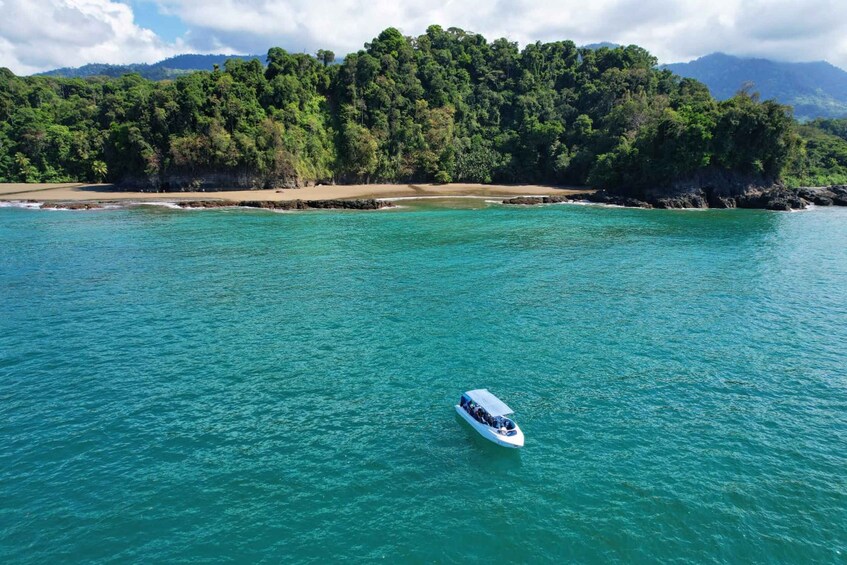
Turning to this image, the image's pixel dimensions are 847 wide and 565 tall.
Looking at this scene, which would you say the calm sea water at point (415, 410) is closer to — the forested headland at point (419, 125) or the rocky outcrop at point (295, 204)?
the rocky outcrop at point (295, 204)

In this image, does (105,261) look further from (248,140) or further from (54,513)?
(248,140)

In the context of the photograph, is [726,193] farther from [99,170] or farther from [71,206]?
[99,170]

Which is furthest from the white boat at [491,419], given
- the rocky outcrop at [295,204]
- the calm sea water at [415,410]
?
the rocky outcrop at [295,204]

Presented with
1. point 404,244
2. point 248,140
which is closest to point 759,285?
point 404,244

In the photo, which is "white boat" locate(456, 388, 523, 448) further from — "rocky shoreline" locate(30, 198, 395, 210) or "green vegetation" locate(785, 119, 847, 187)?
"green vegetation" locate(785, 119, 847, 187)

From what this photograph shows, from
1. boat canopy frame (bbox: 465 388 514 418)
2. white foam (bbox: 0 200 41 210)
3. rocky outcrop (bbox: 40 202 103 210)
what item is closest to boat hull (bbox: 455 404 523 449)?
boat canopy frame (bbox: 465 388 514 418)
